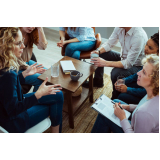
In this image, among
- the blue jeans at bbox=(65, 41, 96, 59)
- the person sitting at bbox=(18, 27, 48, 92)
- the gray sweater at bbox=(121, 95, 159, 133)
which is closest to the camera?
the gray sweater at bbox=(121, 95, 159, 133)

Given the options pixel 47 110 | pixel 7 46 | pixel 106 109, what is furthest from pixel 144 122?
pixel 7 46

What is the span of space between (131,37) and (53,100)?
1195mm

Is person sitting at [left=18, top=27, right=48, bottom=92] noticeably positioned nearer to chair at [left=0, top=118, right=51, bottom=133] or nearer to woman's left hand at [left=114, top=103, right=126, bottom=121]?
chair at [left=0, top=118, right=51, bottom=133]

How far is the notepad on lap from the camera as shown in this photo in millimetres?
1875

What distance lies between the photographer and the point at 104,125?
1479 mm

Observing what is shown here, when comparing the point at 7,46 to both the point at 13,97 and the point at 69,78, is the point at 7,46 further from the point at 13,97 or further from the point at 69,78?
the point at 69,78

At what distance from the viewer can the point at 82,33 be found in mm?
2508

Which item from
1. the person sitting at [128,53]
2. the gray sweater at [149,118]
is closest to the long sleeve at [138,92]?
the person sitting at [128,53]

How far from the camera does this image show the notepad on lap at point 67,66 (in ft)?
6.15

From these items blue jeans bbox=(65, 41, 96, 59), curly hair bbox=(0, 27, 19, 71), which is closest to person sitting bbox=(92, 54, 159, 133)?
curly hair bbox=(0, 27, 19, 71)

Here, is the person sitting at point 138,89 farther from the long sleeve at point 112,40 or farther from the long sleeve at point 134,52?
the long sleeve at point 112,40

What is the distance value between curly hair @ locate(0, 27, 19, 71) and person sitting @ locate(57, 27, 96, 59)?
125 cm

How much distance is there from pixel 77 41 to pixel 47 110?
134 centimetres
